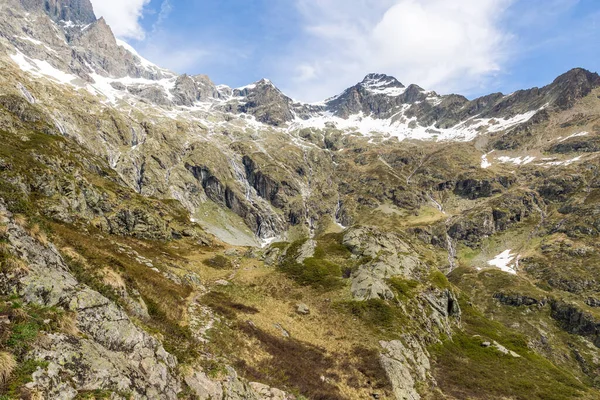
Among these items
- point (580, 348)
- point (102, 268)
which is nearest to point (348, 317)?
point (102, 268)

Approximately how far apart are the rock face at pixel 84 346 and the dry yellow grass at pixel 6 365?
0.70m

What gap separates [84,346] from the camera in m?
13.3

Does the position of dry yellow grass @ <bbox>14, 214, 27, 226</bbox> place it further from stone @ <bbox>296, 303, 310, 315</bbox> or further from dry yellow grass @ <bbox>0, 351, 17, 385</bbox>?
stone @ <bbox>296, 303, 310, 315</bbox>

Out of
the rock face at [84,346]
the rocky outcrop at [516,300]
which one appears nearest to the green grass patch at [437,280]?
the rock face at [84,346]

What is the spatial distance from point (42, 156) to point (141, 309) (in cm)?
7107

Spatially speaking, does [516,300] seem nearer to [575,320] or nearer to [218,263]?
[575,320]

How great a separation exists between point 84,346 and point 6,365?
10.7ft

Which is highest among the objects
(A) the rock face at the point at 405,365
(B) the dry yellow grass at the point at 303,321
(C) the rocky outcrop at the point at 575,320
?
(B) the dry yellow grass at the point at 303,321

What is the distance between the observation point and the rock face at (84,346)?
38.2 ft

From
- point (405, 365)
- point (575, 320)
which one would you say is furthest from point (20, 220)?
point (575, 320)

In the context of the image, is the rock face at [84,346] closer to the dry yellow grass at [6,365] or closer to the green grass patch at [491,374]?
the dry yellow grass at [6,365]

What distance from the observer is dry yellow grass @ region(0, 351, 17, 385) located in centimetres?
985

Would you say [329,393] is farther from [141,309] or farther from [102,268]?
[102,268]

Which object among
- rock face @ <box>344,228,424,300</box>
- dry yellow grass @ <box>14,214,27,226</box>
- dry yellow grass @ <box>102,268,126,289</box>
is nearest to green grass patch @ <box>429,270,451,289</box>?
rock face @ <box>344,228,424,300</box>
